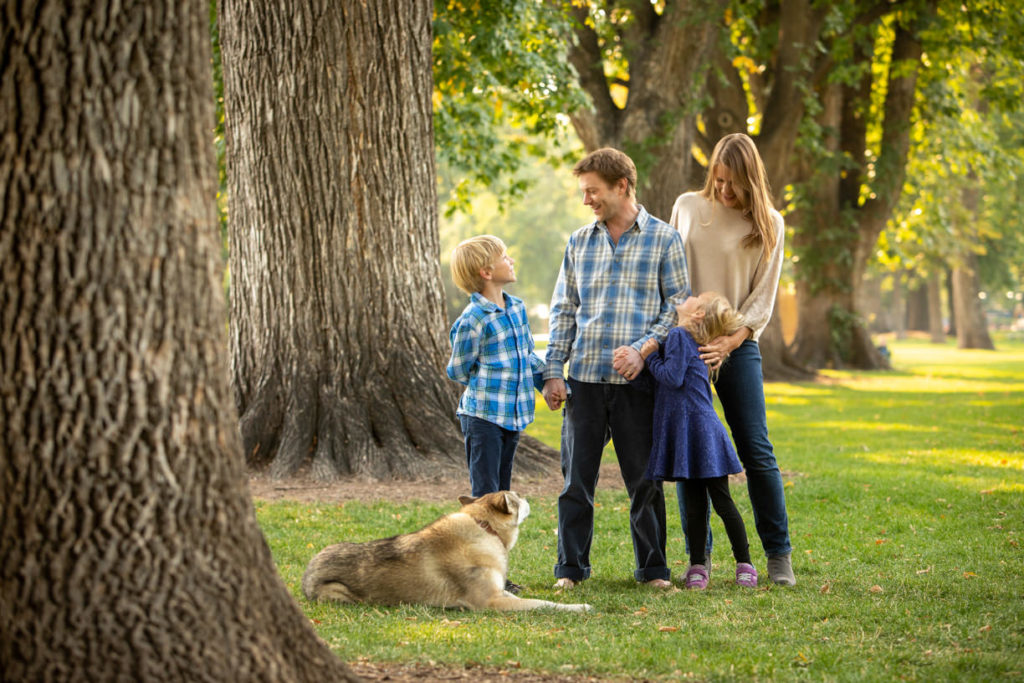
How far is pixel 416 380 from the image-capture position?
30.0 feet

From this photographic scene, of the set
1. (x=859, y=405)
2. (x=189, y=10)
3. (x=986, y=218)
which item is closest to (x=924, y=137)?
(x=859, y=405)

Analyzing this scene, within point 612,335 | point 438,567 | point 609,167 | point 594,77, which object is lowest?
point 438,567

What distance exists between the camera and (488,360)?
567cm

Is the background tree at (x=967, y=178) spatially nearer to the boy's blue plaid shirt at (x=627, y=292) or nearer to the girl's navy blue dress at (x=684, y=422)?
the boy's blue plaid shirt at (x=627, y=292)

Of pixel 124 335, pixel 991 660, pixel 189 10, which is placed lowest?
pixel 991 660

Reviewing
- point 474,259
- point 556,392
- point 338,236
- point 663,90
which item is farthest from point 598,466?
point 663,90

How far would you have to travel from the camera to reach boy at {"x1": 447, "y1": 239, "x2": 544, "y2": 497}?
5.58 meters

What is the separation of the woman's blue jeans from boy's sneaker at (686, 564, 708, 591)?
0.25 metres

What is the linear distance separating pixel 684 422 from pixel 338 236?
179 inches

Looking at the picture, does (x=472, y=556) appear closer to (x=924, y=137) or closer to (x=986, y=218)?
(x=924, y=137)

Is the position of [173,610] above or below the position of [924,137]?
below

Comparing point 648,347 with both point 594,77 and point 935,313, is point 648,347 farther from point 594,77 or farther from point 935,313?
point 935,313

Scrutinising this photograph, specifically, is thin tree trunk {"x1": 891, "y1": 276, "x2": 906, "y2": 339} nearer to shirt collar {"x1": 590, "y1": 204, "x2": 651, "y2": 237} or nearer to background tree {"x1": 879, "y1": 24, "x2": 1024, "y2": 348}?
background tree {"x1": 879, "y1": 24, "x2": 1024, "y2": 348}

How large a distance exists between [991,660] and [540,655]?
172cm
